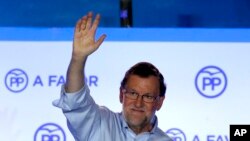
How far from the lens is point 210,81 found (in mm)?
2387

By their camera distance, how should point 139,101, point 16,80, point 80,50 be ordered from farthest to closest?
point 16,80, point 139,101, point 80,50

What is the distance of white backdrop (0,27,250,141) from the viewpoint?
2332mm

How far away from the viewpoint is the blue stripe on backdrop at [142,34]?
2.38 metres

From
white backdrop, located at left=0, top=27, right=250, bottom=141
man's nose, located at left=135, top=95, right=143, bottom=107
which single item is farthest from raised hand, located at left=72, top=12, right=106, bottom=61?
white backdrop, located at left=0, top=27, right=250, bottom=141

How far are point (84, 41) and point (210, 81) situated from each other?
94cm

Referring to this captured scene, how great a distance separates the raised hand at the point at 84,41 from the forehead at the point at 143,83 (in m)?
0.19

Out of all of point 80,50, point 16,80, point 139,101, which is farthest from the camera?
point 16,80

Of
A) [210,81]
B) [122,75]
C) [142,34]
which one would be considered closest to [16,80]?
[122,75]

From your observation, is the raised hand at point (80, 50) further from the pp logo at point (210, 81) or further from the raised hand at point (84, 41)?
the pp logo at point (210, 81)

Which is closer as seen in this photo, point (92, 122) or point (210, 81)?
point (92, 122)

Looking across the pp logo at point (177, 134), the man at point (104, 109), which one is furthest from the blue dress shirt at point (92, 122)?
the pp logo at point (177, 134)

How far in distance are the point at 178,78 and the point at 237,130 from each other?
14.1 inches

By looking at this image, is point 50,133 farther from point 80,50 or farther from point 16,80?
point 80,50

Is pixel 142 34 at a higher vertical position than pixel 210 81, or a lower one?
higher
